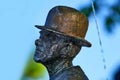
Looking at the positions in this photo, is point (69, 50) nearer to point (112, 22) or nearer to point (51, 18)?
point (51, 18)

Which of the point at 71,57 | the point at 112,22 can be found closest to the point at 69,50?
the point at 71,57

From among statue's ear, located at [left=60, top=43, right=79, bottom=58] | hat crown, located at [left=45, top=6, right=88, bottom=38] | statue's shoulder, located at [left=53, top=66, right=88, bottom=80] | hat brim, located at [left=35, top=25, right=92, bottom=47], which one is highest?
hat crown, located at [left=45, top=6, right=88, bottom=38]

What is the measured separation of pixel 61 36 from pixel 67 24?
0.14 metres

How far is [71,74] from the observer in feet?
26.6

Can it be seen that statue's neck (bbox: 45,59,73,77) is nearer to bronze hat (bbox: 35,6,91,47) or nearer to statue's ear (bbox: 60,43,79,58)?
statue's ear (bbox: 60,43,79,58)

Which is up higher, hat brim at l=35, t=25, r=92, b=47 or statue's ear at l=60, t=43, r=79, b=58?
hat brim at l=35, t=25, r=92, b=47

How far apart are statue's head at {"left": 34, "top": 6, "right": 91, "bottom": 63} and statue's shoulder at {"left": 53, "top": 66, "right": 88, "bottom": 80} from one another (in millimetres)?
145

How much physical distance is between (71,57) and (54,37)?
266mm

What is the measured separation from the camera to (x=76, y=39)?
27.1 feet

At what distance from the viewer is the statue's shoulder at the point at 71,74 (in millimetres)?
8070

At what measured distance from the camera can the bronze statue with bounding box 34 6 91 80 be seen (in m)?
8.20

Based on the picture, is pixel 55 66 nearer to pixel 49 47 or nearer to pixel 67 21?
pixel 49 47

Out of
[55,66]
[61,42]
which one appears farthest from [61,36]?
[55,66]

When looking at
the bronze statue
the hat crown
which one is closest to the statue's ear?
the bronze statue
